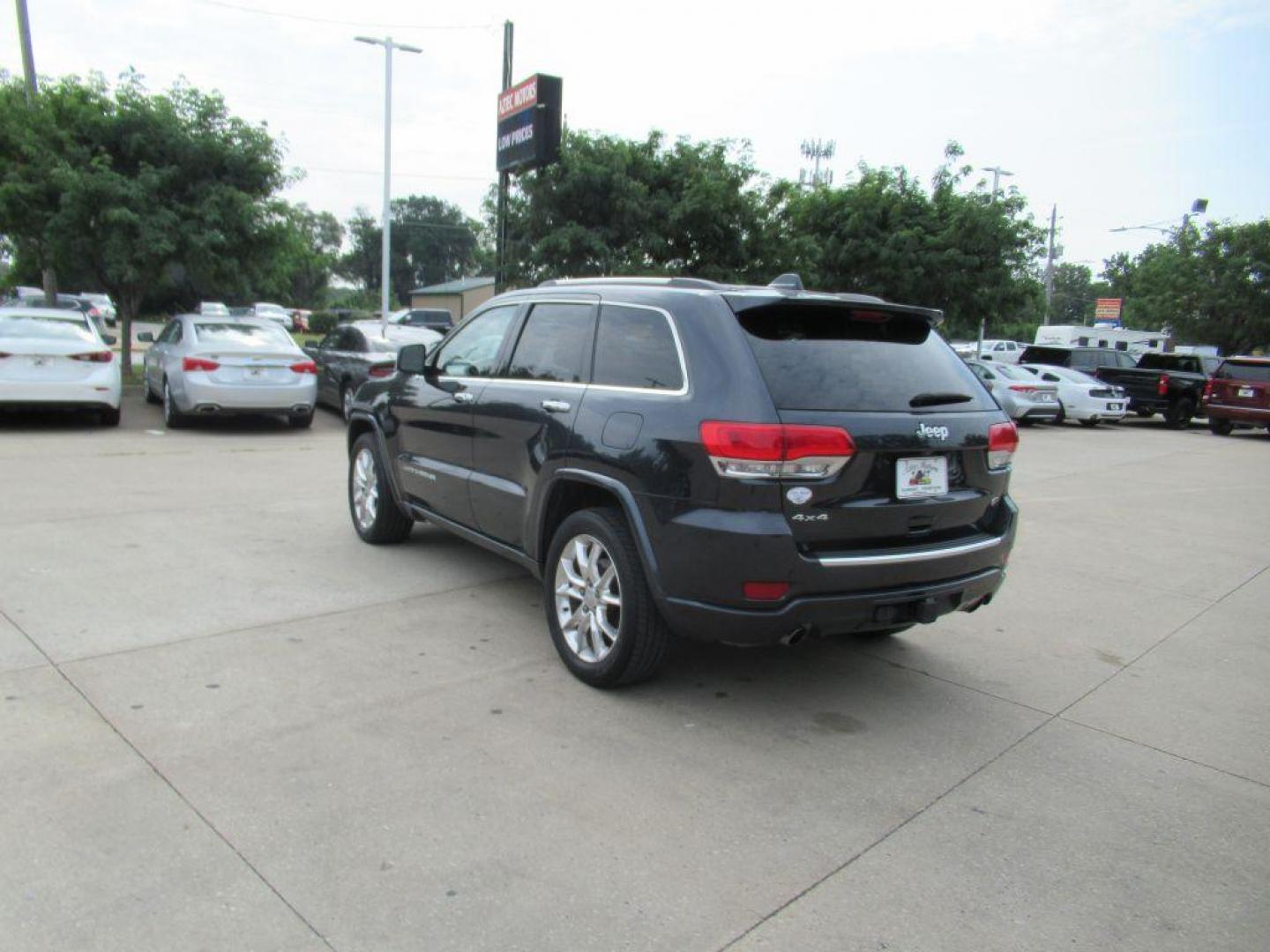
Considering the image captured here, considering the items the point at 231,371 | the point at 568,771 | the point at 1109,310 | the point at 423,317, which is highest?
the point at 1109,310

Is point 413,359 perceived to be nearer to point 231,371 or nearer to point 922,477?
point 922,477

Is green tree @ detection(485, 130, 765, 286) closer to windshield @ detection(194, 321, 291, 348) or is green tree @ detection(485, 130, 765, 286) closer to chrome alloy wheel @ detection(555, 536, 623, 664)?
windshield @ detection(194, 321, 291, 348)

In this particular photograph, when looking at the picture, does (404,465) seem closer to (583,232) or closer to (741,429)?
(741,429)

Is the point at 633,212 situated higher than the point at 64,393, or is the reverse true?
the point at 633,212

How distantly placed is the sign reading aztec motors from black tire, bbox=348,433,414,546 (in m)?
12.5

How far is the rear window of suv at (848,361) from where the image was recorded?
3850mm

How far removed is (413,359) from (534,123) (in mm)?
13222

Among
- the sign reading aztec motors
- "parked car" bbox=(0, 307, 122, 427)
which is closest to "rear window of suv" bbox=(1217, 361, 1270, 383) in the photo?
the sign reading aztec motors

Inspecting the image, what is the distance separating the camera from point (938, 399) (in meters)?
4.18

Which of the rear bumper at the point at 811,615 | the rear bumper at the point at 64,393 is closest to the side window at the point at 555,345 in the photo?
the rear bumper at the point at 811,615

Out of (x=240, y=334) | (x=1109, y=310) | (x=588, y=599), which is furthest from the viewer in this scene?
(x=1109, y=310)

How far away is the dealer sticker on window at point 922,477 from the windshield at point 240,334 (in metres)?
10.3

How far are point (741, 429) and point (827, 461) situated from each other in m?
0.35

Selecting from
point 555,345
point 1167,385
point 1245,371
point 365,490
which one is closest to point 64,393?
point 365,490
